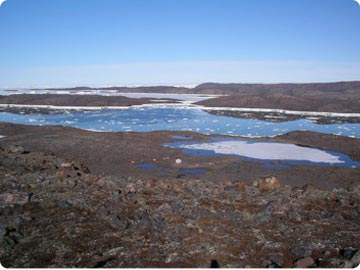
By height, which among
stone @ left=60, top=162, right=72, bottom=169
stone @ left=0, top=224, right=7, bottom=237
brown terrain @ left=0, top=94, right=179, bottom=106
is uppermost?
brown terrain @ left=0, top=94, right=179, bottom=106

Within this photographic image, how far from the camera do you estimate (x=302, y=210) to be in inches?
314

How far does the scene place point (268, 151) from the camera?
21234 millimetres

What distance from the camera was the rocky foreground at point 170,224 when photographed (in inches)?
232

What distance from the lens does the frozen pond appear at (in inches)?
751

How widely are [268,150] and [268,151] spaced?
0.34m

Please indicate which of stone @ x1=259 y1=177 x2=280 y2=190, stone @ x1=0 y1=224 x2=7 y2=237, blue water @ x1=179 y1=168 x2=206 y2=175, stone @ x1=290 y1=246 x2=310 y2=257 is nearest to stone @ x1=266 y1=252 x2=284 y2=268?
stone @ x1=290 y1=246 x2=310 y2=257

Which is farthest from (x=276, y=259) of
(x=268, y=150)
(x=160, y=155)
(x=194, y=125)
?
(x=194, y=125)

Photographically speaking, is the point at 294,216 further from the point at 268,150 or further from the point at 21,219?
the point at 268,150

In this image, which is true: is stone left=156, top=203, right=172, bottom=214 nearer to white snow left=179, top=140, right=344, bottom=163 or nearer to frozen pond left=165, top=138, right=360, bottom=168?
frozen pond left=165, top=138, right=360, bottom=168

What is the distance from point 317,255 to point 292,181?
9.30m

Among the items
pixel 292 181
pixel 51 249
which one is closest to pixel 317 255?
pixel 51 249

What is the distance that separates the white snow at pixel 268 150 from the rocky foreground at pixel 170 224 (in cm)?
986

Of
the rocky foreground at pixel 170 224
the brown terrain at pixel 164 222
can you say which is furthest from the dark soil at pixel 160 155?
the rocky foreground at pixel 170 224

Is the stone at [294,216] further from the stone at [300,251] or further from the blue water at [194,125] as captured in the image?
A: the blue water at [194,125]
